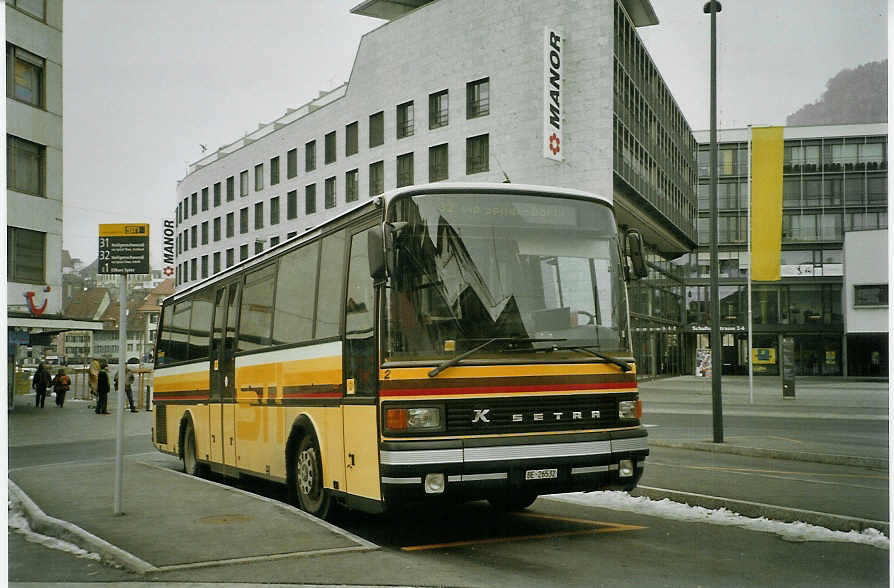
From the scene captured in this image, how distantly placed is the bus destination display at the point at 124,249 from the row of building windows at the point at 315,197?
4.98 meters

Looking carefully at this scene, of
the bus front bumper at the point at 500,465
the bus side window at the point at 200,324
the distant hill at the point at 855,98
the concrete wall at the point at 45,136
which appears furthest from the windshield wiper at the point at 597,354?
the bus side window at the point at 200,324

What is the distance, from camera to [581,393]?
7.65 m

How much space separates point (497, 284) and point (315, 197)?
1126cm

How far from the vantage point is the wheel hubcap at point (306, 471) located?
9.12 meters

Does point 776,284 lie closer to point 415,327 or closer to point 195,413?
point 415,327

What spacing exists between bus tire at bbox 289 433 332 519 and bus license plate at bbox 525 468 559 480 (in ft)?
7.23

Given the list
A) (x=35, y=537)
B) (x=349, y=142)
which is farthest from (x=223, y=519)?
(x=349, y=142)

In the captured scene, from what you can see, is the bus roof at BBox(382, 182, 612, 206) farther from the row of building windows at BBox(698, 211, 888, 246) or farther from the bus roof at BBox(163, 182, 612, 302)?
the row of building windows at BBox(698, 211, 888, 246)

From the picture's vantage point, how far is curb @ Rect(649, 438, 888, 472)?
13.6 meters

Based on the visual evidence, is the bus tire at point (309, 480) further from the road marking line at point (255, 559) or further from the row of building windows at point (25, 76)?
the row of building windows at point (25, 76)

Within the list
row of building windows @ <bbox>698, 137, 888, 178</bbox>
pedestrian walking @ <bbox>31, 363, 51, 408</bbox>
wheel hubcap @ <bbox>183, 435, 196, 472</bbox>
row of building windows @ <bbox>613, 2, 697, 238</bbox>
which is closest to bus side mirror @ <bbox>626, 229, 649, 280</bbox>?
row of building windows @ <bbox>698, 137, 888, 178</bbox>

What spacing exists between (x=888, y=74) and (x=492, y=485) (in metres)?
4.69

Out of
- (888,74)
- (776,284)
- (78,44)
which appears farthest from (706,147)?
(78,44)

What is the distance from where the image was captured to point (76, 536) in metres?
7.70
